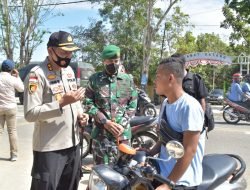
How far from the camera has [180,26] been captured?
33.6 m

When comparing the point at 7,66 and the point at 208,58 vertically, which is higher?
the point at 7,66

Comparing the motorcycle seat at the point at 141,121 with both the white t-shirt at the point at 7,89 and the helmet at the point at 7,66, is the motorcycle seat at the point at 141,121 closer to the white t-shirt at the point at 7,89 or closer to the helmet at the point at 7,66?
the white t-shirt at the point at 7,89

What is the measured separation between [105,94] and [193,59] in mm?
22394

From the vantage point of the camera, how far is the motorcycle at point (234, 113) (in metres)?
13.1

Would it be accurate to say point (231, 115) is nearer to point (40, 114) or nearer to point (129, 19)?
point (40, 114)

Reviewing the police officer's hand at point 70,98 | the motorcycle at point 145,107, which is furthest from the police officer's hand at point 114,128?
the motorcycle at point 145,107

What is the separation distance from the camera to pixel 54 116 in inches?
133

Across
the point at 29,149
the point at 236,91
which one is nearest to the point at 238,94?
the point at 236,91

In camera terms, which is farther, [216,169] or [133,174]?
[216,169]

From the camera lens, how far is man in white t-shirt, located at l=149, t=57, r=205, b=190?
2.55m

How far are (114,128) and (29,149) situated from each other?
447 centimetres

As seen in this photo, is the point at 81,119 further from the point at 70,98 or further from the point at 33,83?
the point at 33,83

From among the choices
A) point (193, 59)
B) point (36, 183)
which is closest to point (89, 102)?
point (36, 183)

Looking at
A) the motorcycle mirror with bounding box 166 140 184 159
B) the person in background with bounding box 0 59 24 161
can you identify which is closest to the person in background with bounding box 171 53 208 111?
the person in background with bounding box 0 59 24 161
